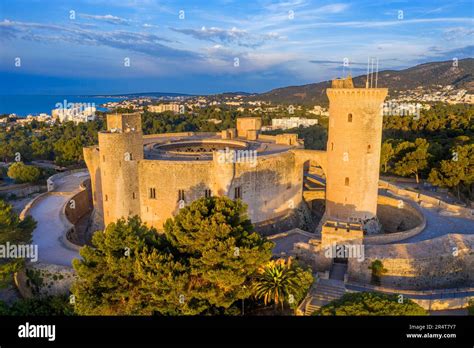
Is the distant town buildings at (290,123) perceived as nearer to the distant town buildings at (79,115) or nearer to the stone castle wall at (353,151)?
the distant town buildings at (79,115)

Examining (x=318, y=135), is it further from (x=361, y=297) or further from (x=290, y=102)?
(x=290, y=102)

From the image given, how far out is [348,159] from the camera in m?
26.0

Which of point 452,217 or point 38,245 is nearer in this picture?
point 38,245

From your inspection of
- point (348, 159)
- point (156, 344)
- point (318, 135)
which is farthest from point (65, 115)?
point (156, 344)

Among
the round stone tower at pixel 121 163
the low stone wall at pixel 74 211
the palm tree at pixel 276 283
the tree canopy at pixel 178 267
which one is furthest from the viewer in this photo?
the low stone wall at pixel 74 211

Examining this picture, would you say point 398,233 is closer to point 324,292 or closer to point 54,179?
→ point 324,292

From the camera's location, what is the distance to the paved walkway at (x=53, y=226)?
75.7 ft

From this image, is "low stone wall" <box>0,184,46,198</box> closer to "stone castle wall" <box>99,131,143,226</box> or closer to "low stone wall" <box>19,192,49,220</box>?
"low stone wall" <box>19,192,49,220</box>

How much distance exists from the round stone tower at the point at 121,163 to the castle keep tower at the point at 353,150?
12965 millimetres

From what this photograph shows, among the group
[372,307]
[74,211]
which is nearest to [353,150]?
[372,307]

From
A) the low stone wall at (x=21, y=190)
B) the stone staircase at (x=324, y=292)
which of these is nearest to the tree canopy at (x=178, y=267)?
the stone staircase at (x=324, y=292)

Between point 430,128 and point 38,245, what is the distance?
163ft

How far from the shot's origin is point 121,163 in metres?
24.3

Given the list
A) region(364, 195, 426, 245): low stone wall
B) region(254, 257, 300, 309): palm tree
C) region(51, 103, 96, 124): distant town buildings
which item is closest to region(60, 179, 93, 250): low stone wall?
region(254, 257, 300, 309): palm tree
